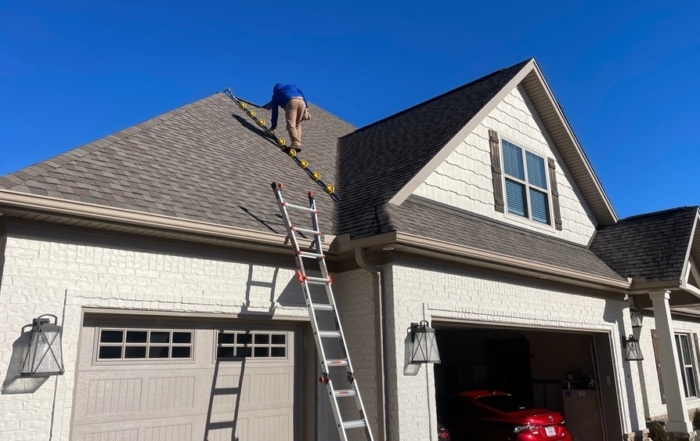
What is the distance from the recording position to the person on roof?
10.9 meters

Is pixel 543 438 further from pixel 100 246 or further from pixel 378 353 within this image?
pixel 100 246

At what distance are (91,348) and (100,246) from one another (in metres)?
1.02

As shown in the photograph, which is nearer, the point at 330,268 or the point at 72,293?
the point at 72,293

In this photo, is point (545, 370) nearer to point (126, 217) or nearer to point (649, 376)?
point (649, 376)

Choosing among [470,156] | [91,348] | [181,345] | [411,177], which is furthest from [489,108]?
[91,348]

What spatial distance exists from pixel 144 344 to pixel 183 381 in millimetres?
590

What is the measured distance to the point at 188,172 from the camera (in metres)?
7.52

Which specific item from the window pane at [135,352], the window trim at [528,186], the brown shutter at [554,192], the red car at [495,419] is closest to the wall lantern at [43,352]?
the window pane at [135,352]

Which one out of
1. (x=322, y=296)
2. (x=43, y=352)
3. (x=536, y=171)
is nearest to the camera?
(x=43, y=352)

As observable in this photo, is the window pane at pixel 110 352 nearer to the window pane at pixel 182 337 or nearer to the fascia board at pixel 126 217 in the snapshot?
the window pane at pixel 182 337

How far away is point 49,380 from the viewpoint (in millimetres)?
5125

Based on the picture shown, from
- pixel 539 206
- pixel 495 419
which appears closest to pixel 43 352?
pixel 495 419

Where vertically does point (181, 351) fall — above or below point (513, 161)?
below

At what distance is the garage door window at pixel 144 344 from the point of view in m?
5.73
